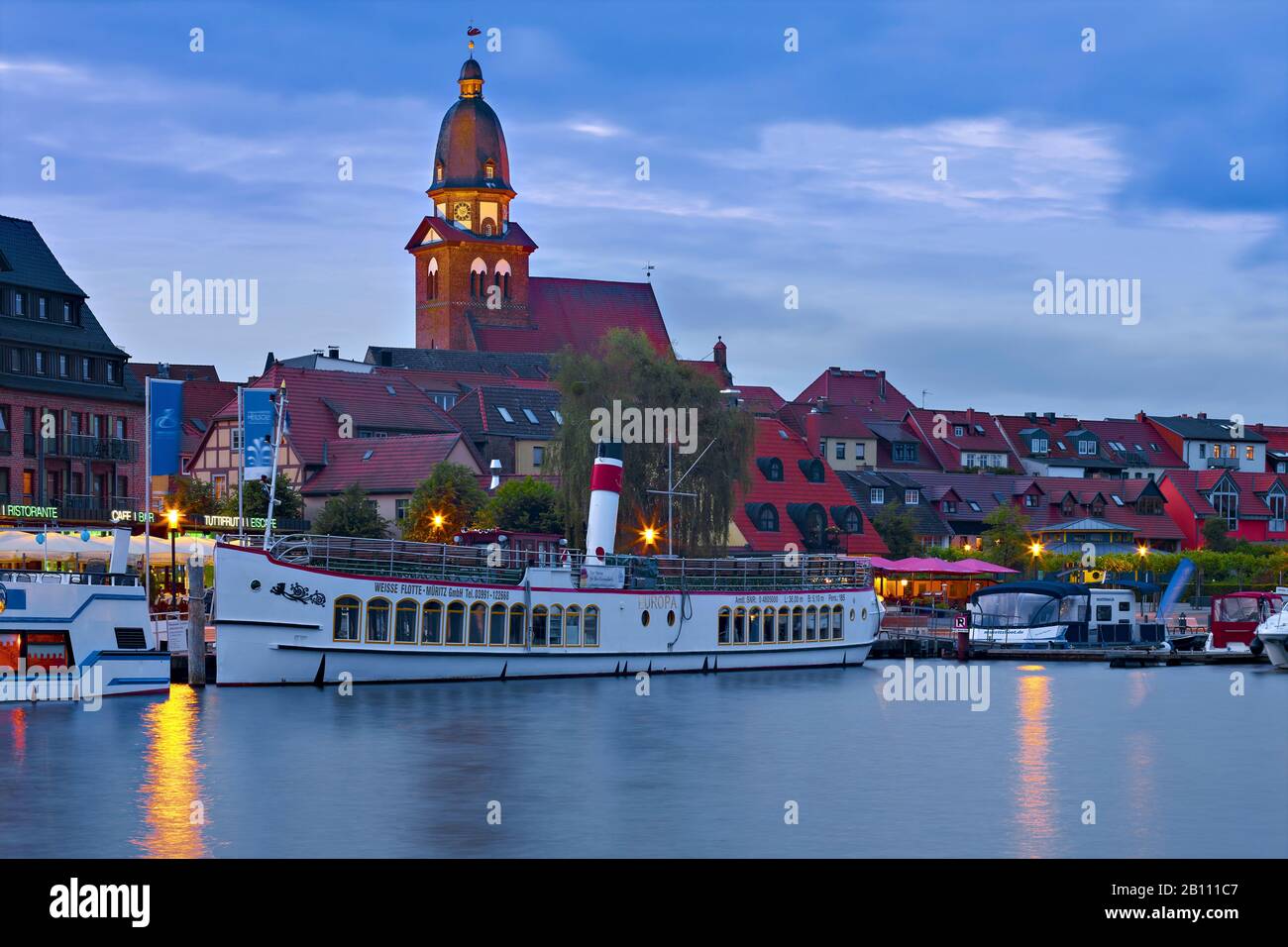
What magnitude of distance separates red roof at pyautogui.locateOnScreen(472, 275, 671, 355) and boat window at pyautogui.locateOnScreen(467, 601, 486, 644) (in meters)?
115

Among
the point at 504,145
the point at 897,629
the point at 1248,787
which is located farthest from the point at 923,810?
the point at 504,145

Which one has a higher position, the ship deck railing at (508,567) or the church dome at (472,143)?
the church dome at (472,143)

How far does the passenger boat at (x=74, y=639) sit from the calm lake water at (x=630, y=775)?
651 millimetres

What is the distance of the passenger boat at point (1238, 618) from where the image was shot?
8131 cm

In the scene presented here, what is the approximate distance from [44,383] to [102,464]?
14.8 feet

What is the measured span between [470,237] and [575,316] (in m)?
11.4

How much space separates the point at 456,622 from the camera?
5962 centimetres

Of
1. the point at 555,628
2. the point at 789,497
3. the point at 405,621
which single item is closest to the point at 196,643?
the point at 405,621

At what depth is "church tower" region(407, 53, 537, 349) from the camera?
180375mm

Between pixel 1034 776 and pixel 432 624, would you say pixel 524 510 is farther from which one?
pixel 1034 776

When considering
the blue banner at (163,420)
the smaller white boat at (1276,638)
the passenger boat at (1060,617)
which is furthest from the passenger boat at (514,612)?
the smaller white boat at (1276,638)

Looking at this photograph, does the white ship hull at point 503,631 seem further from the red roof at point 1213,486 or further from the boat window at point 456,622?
the red roof at point 1213,486
